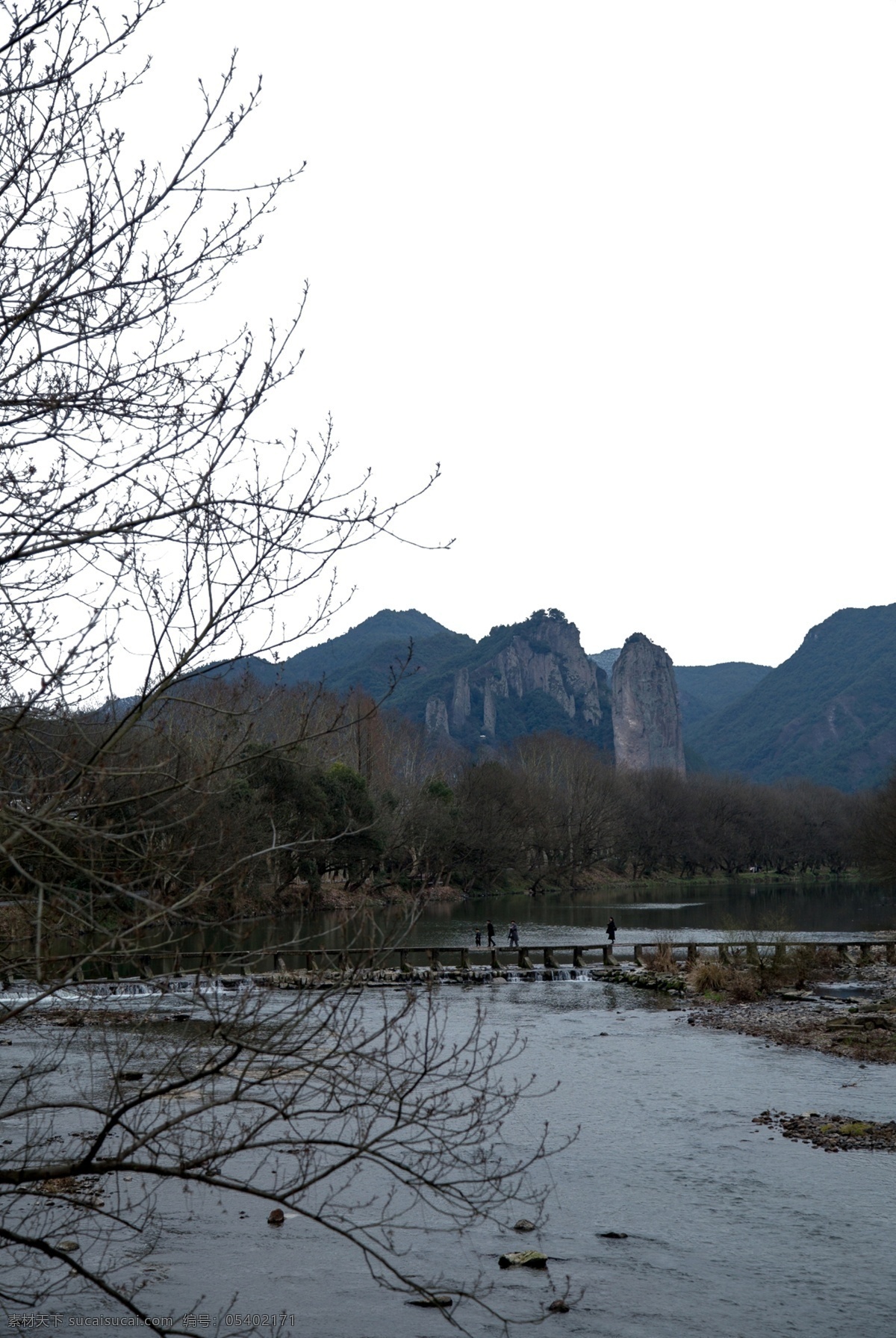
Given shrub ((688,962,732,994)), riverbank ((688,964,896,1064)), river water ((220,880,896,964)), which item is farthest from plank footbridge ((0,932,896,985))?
riverbank ((688,964,896,1064))

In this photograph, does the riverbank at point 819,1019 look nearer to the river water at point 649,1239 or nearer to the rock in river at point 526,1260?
the river water at point 649,1239

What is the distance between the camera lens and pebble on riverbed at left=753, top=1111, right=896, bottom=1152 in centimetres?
1546

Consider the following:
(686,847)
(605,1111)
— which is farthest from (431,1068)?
(686,847)

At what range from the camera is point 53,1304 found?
10.1 m

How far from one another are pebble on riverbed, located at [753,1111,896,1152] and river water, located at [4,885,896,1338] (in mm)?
275

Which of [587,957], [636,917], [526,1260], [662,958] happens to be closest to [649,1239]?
[526,1260]

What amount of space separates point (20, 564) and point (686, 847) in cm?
10812

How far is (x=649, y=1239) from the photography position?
11969 mm

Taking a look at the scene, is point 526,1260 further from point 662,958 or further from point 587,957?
point 587,957

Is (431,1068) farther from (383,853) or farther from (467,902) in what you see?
(467,902)

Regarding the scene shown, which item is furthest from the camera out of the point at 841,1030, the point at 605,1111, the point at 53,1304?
the point at 841,1030

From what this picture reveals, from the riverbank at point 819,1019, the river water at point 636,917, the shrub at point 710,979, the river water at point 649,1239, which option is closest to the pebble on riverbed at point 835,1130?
the river water at point 649,1239

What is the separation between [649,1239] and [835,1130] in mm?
5356

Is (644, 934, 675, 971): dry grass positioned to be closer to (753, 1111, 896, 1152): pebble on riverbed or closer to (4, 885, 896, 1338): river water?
(4, 885, 896, 1338): river water
